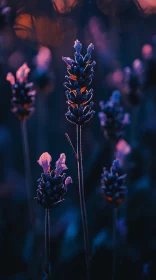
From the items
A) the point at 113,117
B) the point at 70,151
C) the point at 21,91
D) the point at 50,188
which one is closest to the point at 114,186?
the point at 50,188

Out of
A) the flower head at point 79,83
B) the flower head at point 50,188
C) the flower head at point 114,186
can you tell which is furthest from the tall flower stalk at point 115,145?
the flower head at point 79,83

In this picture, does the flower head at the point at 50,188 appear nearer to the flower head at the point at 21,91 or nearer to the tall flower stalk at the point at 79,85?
the tall flower stalk at the point at 79,85

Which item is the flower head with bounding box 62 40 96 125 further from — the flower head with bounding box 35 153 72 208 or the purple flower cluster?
the purple flower cluster

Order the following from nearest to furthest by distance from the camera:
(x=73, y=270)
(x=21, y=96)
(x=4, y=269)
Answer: (x=21, y=96)
(x=73, y=270)
(x=4, y=269)

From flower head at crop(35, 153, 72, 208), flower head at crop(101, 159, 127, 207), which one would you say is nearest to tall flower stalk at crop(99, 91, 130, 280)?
flower head at crop(101, 159, 127, 207)

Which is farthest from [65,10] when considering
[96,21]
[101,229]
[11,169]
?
[101,229]

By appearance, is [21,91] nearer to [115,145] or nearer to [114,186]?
[114,186]

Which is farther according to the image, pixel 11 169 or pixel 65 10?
pixel 65 10

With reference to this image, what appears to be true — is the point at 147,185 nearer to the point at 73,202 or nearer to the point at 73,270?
the point at 73,202

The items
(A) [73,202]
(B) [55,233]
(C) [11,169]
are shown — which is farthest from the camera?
(C) [11,169]

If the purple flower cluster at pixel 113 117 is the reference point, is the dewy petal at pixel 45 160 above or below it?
below

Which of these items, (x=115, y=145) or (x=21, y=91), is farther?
(x=115, y=145)
